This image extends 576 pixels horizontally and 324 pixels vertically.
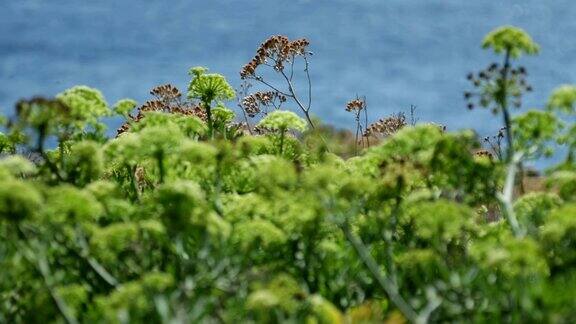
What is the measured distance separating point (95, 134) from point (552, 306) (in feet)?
15.4

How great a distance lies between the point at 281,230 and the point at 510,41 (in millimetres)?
2413

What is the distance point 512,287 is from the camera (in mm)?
6293

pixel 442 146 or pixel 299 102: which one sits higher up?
pixel 299 102

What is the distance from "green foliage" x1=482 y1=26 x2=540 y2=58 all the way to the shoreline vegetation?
0.01m

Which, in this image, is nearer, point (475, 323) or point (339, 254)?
point (475, 323)

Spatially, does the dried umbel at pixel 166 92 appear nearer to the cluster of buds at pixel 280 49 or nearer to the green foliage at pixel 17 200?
the cluster of buds at pixel 280 49

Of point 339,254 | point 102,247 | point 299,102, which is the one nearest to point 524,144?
point 339,254

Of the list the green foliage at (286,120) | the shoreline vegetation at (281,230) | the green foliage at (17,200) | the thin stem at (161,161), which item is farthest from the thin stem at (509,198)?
the green foliage at (17,200)

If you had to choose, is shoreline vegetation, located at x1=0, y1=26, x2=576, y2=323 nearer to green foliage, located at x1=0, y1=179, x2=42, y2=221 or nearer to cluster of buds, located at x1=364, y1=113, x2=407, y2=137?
green foliage, located at x1=0, y1=179, x2=42, y2=221

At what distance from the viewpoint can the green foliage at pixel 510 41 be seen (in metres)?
7.46

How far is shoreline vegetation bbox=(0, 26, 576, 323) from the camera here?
597cm

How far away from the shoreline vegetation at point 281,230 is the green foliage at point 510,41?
0.01 meters

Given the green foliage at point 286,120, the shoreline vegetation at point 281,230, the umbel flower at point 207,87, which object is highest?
the umbel flower at point 207,87

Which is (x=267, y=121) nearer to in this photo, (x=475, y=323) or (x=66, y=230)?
(x=66, y=230)
